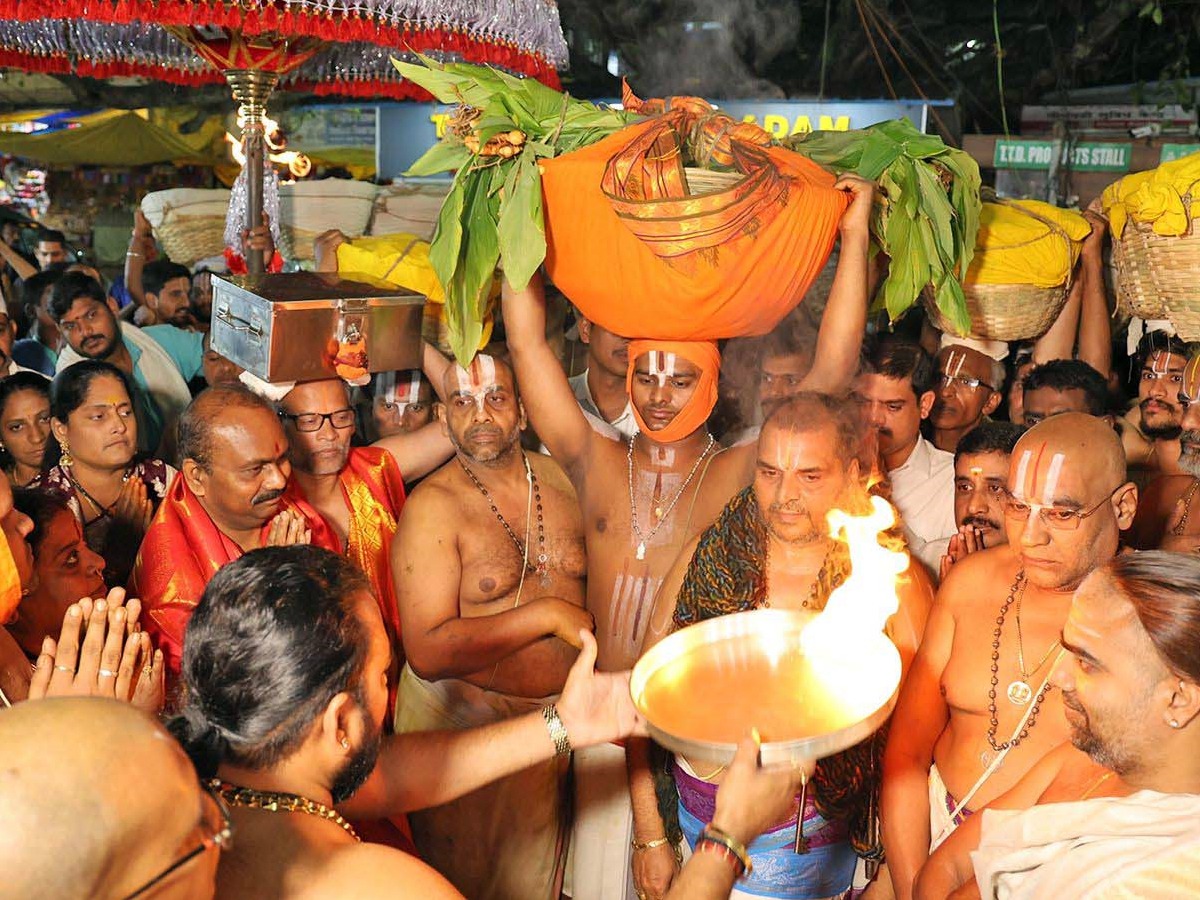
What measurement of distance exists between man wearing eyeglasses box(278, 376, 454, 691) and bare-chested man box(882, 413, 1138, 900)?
1790 mm

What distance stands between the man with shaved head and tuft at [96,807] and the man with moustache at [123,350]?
3857mm

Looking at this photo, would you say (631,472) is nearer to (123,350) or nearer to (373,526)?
(373,526)

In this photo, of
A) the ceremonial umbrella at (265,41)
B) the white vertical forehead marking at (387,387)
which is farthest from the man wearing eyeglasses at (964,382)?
the white vertical forehead marking at (387,387)

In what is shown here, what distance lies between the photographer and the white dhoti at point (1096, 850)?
185cm

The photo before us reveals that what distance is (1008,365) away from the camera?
535cm

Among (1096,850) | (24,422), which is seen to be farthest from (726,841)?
(24,422)

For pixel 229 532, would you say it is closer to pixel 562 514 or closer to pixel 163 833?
pixel 562 514

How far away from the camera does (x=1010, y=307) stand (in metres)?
4.07

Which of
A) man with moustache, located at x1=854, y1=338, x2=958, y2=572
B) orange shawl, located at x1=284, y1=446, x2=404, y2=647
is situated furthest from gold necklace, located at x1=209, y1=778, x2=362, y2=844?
man with moustache, located at x1=854, y1=338, x2=958, y2=572

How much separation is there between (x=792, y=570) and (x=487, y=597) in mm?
1069

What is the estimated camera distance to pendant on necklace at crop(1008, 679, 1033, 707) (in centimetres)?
281

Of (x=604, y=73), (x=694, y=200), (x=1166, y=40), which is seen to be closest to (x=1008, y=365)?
(x=694, y=200)

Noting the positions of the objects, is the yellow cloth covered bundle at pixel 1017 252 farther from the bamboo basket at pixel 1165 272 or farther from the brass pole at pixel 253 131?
the brass pole at pixel 253 131

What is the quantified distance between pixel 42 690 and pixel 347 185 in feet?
12.2
